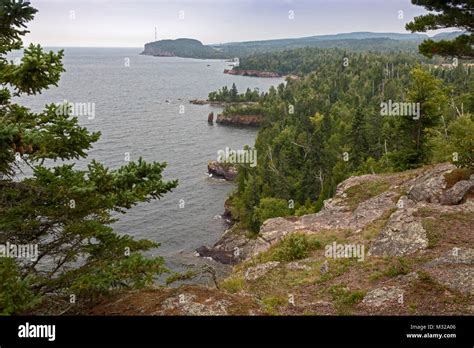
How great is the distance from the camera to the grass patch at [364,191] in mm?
26898

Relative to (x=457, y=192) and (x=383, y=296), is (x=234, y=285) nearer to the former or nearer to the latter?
(x=383, y=296)

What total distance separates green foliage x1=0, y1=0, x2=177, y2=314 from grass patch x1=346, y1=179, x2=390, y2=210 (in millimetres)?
19627

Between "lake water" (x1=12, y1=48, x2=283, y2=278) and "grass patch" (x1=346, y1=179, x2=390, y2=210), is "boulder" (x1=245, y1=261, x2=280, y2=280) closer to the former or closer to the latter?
"grass patch" (x1=346, y1=179, x2=390, y2=210)

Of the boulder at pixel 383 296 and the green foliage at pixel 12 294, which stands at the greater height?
the green foliage at pixel 12 294

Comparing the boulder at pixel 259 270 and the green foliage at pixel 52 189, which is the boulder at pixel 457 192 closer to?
the boulder at pixel 259 270

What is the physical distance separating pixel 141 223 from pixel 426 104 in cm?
3282

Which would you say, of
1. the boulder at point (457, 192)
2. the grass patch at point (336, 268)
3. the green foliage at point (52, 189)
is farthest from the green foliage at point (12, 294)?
the boulder at point (457, 192)

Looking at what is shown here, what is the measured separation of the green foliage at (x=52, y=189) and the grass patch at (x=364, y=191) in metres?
19.6

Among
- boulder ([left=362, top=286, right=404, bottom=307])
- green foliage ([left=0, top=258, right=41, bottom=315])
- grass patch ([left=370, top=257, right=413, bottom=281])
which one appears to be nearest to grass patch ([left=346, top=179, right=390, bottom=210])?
grass patch ([left=370, top=257, right=413, bottom=281])

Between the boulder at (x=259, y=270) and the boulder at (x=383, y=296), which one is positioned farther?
the boulder at (x=259, y=270)

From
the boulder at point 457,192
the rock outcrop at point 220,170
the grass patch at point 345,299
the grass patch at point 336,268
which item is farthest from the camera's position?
the rock outcrop at point 220,170

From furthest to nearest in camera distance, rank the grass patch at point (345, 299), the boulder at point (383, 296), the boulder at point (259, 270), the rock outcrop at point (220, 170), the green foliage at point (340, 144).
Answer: the rock outcrop at point (220, 170) < the green foliage at point (340, 144) < the boulder at point (259, 270) < the grass patch at point (345, 299) < the boulder at point (383, 296)

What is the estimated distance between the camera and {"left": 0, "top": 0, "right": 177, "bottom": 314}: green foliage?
291 inches

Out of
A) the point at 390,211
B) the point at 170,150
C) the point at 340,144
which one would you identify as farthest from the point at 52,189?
the point at 170,150
